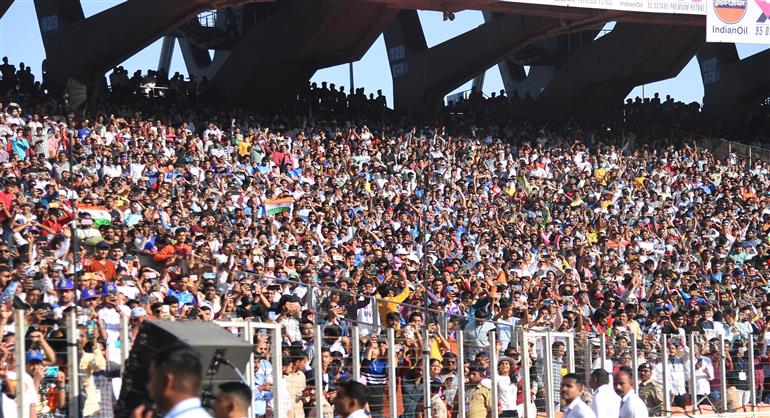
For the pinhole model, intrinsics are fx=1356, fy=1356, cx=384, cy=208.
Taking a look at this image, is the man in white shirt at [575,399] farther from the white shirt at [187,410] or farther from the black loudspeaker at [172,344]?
the white shirt at [187,410]

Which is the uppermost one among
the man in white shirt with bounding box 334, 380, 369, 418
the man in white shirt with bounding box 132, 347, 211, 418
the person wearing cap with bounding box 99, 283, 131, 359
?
the person wearing cap with bounding box 99, 283, 131, 359

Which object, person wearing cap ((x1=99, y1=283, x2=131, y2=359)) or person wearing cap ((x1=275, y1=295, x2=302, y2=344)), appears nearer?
person wearing cap ((x1=99, y1=283, x2=131, y2=359))

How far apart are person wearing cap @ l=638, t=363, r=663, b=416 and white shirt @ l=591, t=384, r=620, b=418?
4.56 meters

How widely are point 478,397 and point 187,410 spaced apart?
29.3 ft

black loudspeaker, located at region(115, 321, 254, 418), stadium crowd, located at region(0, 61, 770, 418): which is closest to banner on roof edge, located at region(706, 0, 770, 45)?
stadium crowd, located at region(0, 61, 770, 418)

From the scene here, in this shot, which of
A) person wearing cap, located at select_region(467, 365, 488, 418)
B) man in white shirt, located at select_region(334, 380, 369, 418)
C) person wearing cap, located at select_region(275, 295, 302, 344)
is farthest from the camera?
person wearing cap, located at select_region(467, 365, 488, 418)

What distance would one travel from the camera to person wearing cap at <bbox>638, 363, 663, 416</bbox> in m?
17.4

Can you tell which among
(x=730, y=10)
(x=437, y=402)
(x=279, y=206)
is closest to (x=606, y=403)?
(x=437, y=402)

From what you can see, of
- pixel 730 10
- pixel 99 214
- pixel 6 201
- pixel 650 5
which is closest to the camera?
pixel 6 201

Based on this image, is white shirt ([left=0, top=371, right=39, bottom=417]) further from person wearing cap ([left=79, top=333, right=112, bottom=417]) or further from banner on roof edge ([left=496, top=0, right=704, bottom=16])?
banner on roof edge ([left=496, top=0, right=704, bottom=16])

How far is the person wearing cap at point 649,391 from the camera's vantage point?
1738cm

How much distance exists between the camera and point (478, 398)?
15.0 metres

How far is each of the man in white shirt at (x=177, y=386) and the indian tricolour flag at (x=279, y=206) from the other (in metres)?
18.0

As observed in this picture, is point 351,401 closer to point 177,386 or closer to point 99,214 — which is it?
point 177,386
